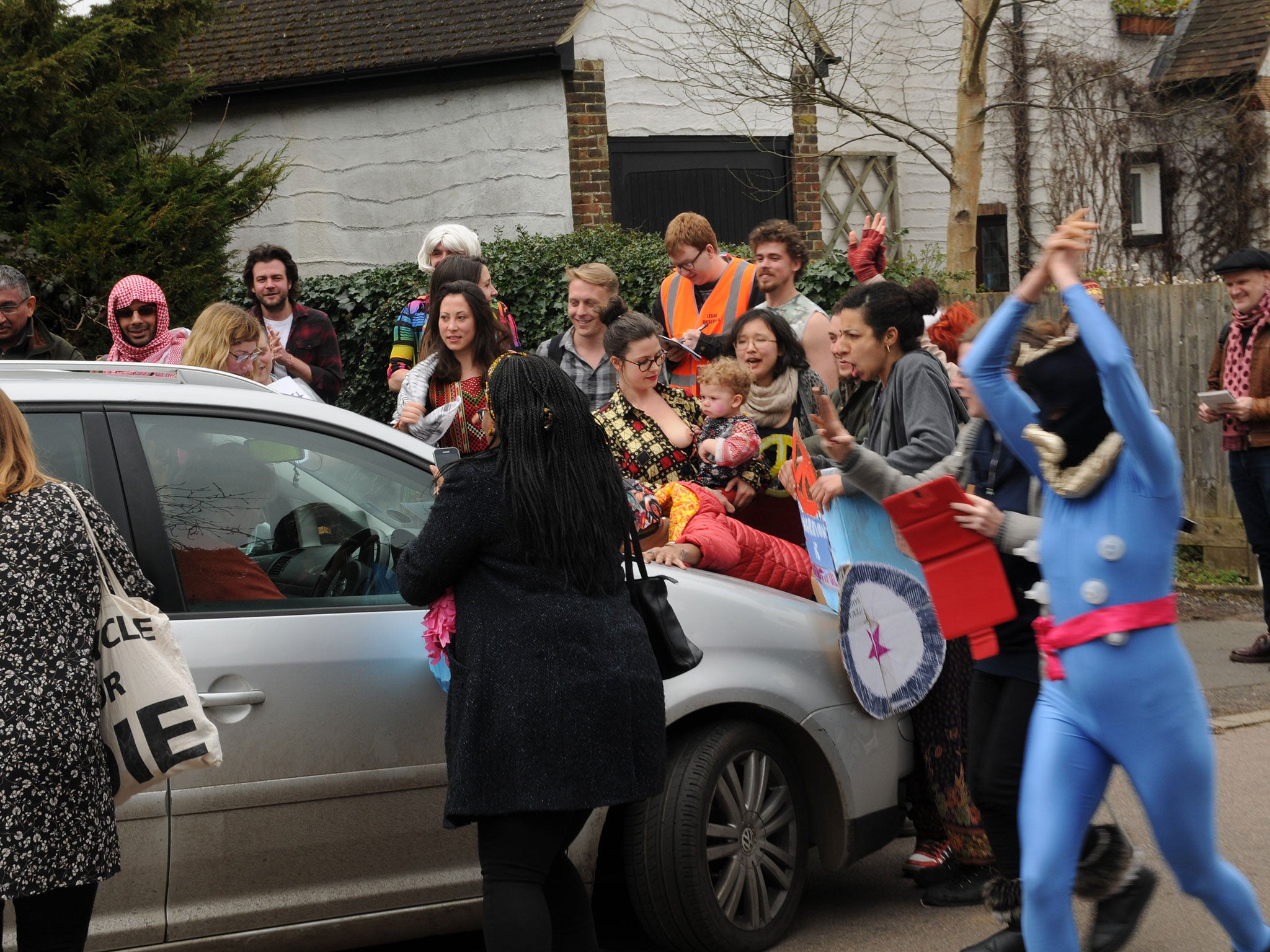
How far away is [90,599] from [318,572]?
2.65ft

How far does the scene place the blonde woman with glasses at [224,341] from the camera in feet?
18.1

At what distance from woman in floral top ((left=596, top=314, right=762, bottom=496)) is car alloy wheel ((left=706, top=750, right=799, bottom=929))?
152cm

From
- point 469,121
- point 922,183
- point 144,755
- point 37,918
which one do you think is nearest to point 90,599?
point 144,755

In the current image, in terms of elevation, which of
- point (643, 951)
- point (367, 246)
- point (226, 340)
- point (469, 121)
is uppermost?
point (469, 121)

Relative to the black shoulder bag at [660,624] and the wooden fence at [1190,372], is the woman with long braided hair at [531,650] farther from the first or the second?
the wooden fence at [1190,372]

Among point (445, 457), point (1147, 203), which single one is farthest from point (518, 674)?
point (1147, 203)

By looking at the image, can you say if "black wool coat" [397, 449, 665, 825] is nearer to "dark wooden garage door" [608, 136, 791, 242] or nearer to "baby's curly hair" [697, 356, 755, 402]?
"baby's curly hair" [697, 356, 755, 402]

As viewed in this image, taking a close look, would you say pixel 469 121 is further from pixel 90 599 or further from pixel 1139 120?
pixel 90 599

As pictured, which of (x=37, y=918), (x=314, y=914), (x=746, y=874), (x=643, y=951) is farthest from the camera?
(x=643, y=951)

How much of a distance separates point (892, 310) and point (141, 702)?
2.69 m

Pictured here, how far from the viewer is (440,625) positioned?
138 inches

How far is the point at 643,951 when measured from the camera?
15.3 feet

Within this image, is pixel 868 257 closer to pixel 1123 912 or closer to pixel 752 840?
pixel 752 840

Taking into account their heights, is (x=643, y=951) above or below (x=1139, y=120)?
below
